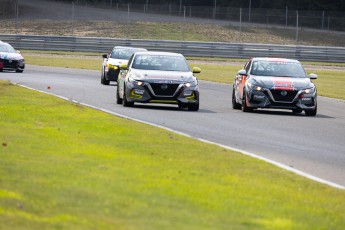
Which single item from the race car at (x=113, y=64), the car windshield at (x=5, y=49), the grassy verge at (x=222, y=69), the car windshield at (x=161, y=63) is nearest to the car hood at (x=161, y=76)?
the car windshield at (x=161, y=63)

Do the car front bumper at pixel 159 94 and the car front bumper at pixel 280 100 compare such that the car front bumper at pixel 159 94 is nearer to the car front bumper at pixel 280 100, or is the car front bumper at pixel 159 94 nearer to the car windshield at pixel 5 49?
the car front bumper at pixel 280 100

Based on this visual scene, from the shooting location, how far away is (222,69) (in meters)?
51.4

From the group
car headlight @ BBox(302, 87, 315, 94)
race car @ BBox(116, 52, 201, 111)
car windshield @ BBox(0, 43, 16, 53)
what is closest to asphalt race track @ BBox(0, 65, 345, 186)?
race car @ BBox(116, 52, 201, 111)

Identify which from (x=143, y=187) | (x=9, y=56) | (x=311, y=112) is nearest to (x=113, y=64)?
(x=9, y=56)

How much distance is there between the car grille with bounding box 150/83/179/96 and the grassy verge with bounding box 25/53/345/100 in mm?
10494

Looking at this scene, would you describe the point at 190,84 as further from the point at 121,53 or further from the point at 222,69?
the point at 222,69

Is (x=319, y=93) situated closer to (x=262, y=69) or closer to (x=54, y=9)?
(x=262, y=69)

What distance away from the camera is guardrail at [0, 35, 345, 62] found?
5916cm

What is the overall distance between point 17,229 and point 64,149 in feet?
18.7

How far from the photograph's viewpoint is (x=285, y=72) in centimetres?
2650

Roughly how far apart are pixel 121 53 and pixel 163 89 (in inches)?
495

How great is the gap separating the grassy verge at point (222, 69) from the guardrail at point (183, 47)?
29.7 inches

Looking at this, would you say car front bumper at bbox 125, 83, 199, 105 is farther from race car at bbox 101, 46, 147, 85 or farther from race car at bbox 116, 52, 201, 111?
race car at bbox 101, 46, 147, 85

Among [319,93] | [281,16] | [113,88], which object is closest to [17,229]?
[113,88]
